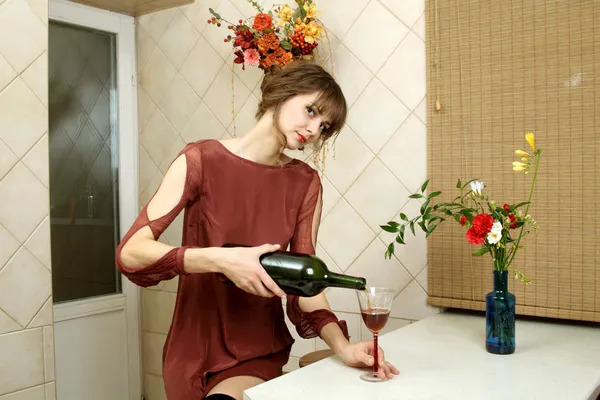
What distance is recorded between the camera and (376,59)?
2162mm

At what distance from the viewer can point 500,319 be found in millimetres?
1404

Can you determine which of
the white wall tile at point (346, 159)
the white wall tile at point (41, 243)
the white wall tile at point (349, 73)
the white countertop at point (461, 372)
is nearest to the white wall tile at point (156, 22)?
the white wall tile at point (349, 73)

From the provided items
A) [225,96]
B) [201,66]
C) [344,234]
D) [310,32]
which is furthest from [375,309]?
[201,66]

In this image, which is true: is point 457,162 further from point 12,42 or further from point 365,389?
point 12,42

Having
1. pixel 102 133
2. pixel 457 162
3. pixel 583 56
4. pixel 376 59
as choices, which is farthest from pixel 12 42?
pixel 583 56

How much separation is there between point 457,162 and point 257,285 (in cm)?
101

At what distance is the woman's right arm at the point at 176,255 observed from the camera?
1.19 metres

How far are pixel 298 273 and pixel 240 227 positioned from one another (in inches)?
15.1

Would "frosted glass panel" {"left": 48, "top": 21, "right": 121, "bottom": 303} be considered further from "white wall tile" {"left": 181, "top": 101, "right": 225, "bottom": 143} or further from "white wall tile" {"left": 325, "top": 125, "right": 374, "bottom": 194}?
"white wall tile" {"left": 325, "top": 125, "right": 374, "bottom": 194}

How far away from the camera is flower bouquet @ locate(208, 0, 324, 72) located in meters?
2.13

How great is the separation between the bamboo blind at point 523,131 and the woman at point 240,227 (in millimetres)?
584

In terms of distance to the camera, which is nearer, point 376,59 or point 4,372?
point 4,372

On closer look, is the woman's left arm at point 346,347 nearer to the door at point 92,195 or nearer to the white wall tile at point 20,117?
the white wall tile at point 20,117

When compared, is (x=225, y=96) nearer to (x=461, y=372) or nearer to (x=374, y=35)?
(x=374, y=35)
